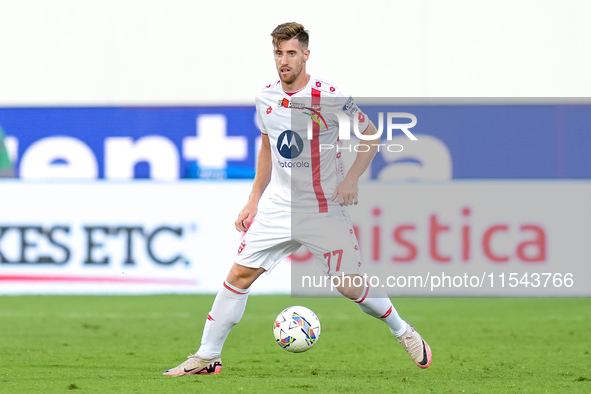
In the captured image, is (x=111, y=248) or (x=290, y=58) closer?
(x=290, y=58)

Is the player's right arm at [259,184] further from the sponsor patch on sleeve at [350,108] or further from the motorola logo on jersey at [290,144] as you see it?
the sponsor patch on sleeve at [350,108]

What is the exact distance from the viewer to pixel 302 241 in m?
5.44

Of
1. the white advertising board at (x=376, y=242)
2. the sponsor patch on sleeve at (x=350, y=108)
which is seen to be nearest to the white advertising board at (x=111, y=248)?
the white advertising board at (x=376, y=242)

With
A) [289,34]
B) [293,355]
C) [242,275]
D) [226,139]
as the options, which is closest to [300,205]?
[242,275]

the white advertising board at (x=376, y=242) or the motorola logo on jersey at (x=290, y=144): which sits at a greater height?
the motorola logo on jersey at (x=290, y=144)

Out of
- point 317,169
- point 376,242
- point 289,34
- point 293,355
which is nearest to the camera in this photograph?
point 289,34

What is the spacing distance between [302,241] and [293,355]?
1.63 meters

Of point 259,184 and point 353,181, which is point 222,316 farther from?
point 353,181

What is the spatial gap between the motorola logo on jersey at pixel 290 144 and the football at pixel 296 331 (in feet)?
3.28

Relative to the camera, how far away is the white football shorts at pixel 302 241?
17.7 ft

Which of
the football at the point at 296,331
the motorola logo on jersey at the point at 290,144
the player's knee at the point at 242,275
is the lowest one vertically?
the football at the point at 296,331

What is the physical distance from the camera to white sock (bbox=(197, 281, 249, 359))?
18.0 feet

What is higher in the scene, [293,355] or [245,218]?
[245,218]

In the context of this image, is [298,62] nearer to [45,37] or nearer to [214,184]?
[214,184]
